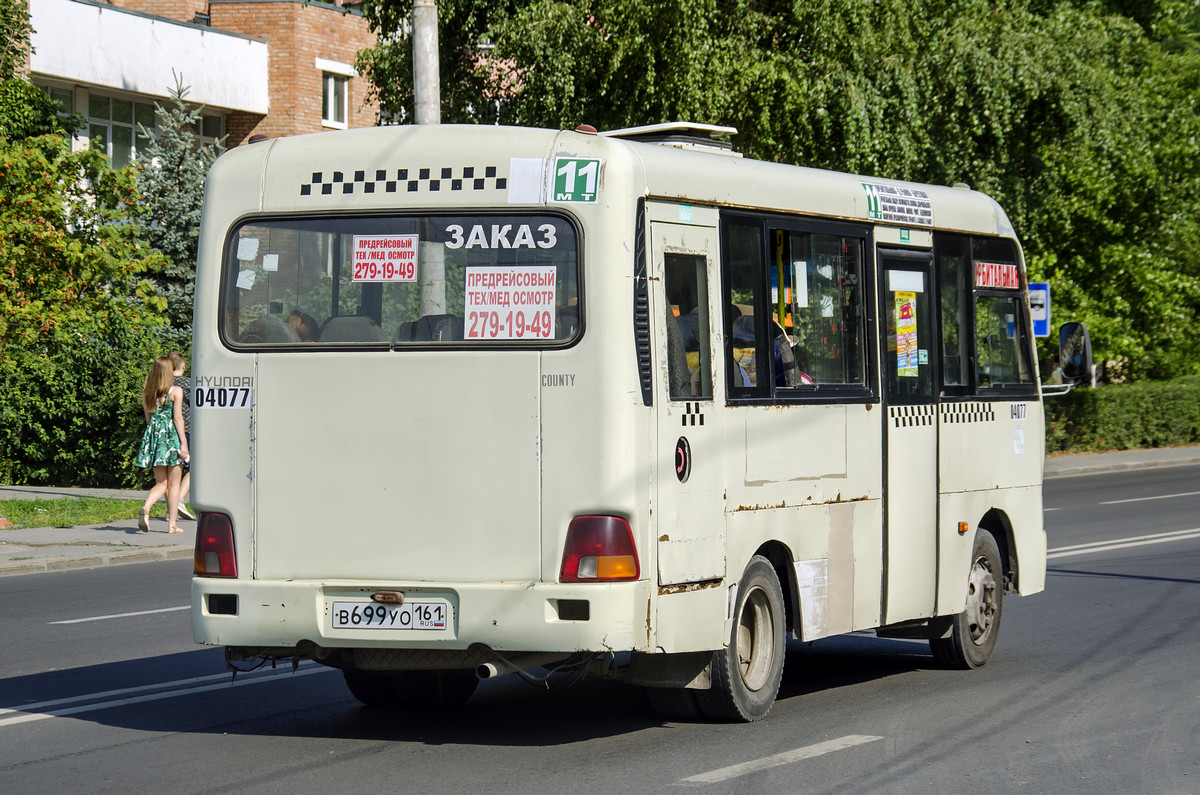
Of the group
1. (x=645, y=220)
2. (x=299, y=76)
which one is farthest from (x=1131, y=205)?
(x=645, y=220)

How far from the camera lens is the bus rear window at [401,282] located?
726 centimetres

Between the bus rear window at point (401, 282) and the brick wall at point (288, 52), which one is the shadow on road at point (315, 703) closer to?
the bus rear window at point (401, 282)

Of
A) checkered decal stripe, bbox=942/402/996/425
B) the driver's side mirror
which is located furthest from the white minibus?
the driver's side mirror

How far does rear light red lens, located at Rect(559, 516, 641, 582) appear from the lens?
279 inches

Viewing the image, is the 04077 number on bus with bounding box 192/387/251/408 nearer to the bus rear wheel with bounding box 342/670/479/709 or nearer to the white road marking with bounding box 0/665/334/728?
the bus rear wheel with bounding box 342/670/479/709

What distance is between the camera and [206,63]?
41.4 metres

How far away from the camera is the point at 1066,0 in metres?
34.5

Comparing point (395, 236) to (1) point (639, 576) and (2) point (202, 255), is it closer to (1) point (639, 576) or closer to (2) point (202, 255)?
(2) point (202, 255)

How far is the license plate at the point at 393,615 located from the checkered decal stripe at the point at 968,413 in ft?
12.5

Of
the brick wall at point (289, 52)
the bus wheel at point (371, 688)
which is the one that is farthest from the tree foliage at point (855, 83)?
the bus wheel at point (371, 688)

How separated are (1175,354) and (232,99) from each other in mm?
23840

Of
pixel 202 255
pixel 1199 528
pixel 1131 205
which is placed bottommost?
pixel 1199 528

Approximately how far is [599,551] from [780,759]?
1168 millimetres

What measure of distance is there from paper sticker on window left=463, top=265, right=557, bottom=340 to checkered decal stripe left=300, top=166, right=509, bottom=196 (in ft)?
1.27
